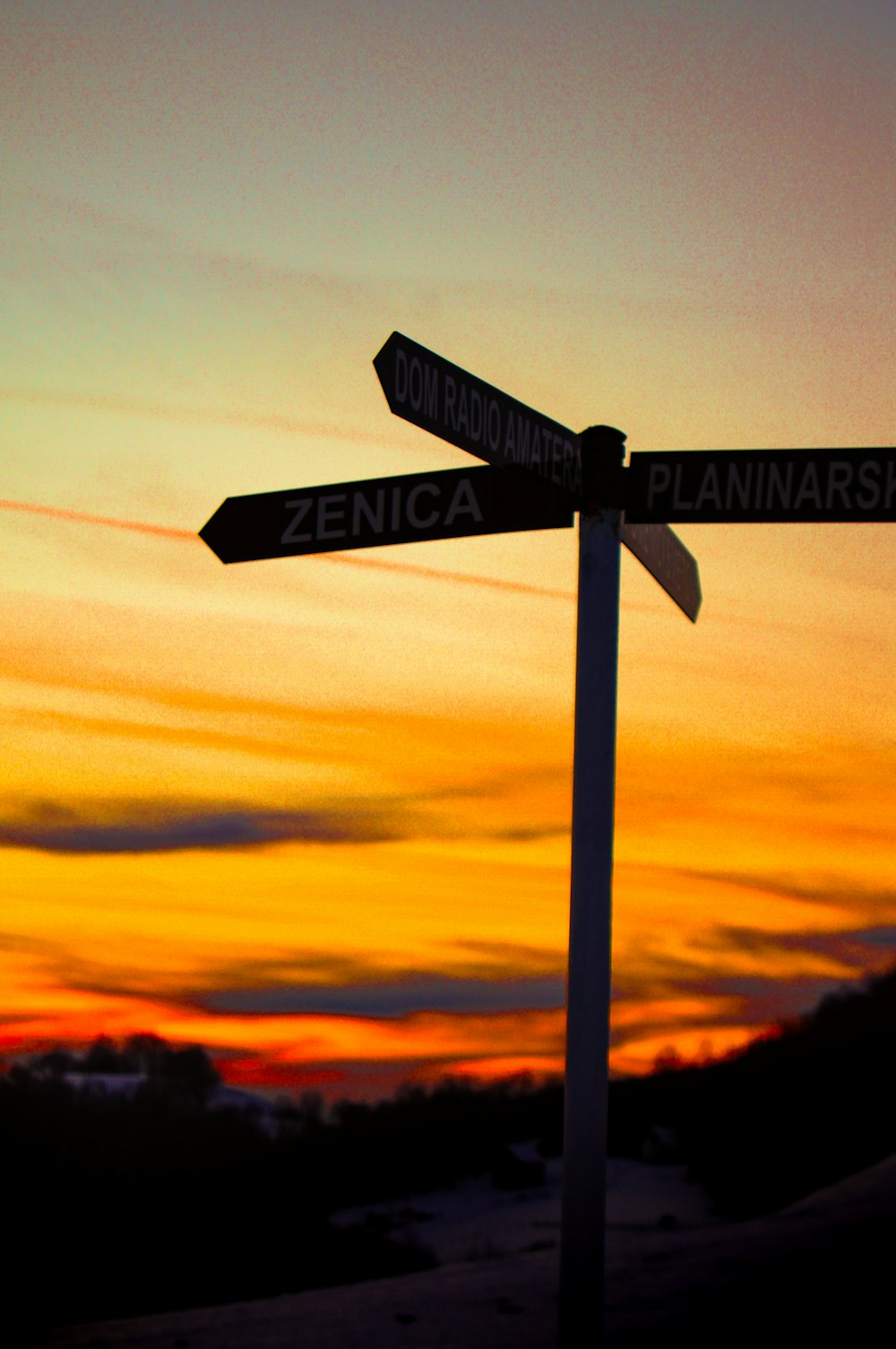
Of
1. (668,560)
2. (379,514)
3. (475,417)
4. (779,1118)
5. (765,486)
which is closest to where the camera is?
(475,417)

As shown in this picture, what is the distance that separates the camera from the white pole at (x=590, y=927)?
5.02m

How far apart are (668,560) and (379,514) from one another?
1.32 metres

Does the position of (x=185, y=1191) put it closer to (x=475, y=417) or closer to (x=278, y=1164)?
(x=278, y=1164)

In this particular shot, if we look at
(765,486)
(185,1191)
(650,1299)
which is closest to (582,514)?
(765,486)

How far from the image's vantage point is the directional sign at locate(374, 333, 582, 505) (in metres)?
5.05

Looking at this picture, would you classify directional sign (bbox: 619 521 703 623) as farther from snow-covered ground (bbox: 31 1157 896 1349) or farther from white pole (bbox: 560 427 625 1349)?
snow-covered ground (bbox: 31 1157 896 1349)

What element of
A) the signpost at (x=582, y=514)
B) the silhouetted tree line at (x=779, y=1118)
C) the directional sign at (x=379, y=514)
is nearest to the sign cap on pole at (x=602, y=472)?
the signpost at (x=582, y=514)

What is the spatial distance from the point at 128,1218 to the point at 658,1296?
27.7 metres

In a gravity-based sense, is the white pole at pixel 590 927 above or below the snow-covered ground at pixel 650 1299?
above

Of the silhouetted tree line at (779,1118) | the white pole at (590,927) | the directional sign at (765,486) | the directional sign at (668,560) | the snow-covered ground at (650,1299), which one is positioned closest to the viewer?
the white pole at (590,927)

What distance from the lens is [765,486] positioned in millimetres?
5492

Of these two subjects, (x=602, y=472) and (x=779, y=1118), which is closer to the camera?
(x=602, y=472)

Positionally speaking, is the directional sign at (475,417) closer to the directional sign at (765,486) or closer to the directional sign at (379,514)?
the directional sign at (379,514)

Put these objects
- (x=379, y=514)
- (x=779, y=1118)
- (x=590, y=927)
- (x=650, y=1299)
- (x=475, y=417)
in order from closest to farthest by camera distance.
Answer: (x=590, y=927) → (x=475, y=417) → (x=379, y=514) → (x=650, y=1299) → (x=779, y=1118)
